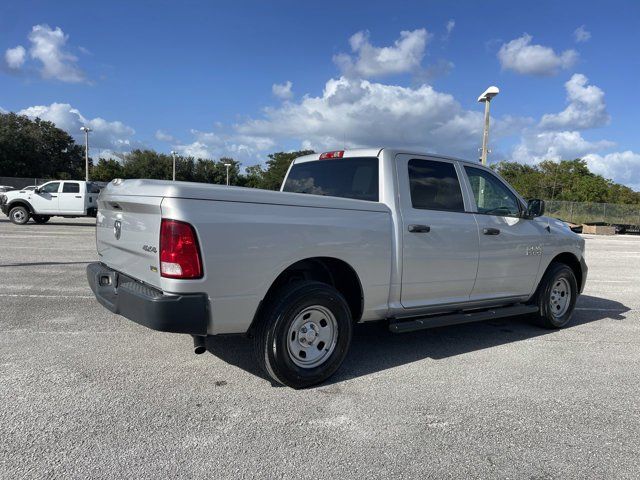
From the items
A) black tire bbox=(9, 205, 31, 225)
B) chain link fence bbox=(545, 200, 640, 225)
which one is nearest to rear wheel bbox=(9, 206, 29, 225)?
black tire bbox=(9, 205, 31, 225)

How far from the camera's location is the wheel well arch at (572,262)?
621 cm

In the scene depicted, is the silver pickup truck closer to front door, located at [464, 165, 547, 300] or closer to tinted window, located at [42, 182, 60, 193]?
front door, located at [464, 165, 547, 300]

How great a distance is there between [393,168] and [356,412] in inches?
85.9

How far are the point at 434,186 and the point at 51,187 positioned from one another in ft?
64.0

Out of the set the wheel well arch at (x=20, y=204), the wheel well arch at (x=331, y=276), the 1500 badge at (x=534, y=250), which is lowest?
the wheel well arch at (x=20, y=204)

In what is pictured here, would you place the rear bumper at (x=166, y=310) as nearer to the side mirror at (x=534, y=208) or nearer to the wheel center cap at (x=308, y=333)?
the wheel center cap at (x=308, y=333)

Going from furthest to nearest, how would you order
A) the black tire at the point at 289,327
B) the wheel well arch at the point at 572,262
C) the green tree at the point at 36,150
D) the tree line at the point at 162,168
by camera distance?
the green tree at the point at 36,150, the tree line at the point at 162,168, the wheel well arch at the point at 572,262, the black tire at the point at 289,327

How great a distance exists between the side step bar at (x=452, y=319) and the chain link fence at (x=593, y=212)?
35469mm

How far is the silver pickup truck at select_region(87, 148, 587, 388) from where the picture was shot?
11.1 ft

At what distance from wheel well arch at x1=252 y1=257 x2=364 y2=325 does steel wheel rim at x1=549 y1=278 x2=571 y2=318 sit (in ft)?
9.80

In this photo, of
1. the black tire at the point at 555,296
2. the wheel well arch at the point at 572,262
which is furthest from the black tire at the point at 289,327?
the wheel well arch at the point at 572,262

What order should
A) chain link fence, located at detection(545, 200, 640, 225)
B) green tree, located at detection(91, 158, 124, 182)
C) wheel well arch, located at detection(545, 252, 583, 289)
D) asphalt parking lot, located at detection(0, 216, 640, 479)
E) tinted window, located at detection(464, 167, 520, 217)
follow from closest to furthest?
asphalt parking lot, located at detection(0, 216, 640, 479)
tinted window, located at detection(464, 167, 520, 217)
wheel well arch, located at detection(545, 252, 583, 289)
chain link fence, located at detection(545, 200, 640, 225)
green tree, located at detection(91, 158, 124, 182)

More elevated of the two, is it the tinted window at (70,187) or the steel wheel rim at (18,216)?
the tinted window at (70,187)

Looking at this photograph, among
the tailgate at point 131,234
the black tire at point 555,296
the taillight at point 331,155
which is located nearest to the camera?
the tailgate at point 131,234
